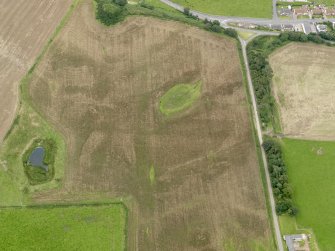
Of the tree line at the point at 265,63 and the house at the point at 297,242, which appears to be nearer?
the house at the point at 297,242

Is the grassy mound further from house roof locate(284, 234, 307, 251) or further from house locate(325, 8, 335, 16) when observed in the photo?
house locate(325, 8, 335, 16)

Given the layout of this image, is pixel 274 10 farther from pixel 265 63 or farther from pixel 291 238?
pixel 291 238

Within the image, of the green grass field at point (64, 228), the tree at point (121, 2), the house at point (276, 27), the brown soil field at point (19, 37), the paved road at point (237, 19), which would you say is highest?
the tree at point (121, 2)

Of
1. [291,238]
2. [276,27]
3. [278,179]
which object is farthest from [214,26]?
[291,238]

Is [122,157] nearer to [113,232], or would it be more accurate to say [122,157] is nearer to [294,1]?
[113,232]

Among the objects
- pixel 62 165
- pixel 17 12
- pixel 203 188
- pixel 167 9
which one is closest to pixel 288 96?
pixel 203 188

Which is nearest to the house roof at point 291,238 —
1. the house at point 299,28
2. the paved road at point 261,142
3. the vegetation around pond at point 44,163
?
the paved road at point 261,142

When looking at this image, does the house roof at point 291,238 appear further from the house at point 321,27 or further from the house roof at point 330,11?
the house roof at point 330,11
